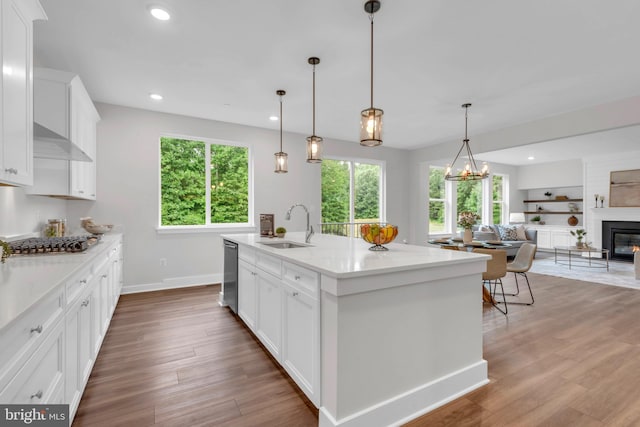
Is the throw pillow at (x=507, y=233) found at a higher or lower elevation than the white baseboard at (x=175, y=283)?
higher

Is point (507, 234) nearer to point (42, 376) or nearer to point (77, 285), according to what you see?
→ point (77, 285)

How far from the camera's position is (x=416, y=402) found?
1.79m

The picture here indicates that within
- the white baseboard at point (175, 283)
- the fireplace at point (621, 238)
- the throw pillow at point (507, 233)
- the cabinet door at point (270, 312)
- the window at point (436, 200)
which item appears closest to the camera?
the cabinet door at point (270, 312)

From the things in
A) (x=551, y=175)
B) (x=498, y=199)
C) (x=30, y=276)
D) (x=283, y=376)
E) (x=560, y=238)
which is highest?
(x=551, y=175)

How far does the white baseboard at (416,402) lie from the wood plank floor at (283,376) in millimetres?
53

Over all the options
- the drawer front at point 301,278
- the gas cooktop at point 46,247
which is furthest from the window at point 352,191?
the gas cooktop at point 46,247

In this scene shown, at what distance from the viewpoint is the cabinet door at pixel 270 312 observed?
2.22m

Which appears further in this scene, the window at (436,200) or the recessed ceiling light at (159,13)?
the window at (436,200)

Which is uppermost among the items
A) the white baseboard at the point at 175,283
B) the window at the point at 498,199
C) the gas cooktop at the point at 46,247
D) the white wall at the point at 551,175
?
the white wall at the point at 551,175

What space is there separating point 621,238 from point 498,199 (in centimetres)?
291

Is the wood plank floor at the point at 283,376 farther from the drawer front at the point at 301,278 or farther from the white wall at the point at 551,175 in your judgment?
the white wall at the point at 551,175

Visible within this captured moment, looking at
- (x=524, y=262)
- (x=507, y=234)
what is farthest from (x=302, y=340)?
(x=507, y=234)

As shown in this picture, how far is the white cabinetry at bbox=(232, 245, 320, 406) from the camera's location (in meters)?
1.75

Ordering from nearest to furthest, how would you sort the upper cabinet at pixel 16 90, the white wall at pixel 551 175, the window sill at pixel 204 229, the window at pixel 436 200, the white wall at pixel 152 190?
the upper cabinet at pixel 16 90, the white wall at pixel 152 190, the window sill at pixel 204 229, the window at pixel 436 200, the white wall at pixel 551 175
